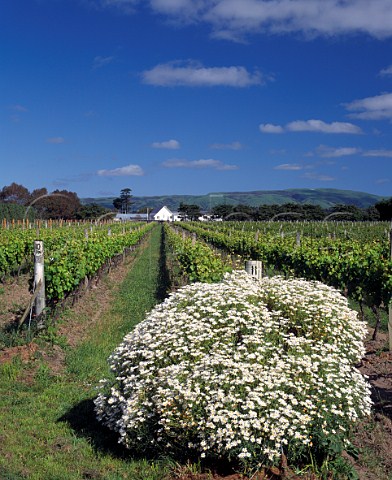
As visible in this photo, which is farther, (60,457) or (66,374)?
(66,374)

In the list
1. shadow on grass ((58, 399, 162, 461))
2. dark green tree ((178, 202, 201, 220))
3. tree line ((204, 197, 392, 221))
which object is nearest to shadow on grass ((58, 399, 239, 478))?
shadow on grass ((58, 399, 162, 461))

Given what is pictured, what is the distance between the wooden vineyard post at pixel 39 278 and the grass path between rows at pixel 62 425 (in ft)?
3.39

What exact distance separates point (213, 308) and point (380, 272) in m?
5.25

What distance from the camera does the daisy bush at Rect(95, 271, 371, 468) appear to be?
4.56m

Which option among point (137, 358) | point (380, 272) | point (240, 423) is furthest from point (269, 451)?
point (380, 272)

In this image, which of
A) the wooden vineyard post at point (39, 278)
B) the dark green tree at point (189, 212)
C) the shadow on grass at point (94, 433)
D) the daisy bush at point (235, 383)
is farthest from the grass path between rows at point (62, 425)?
the dark green tree at point (189, 212)

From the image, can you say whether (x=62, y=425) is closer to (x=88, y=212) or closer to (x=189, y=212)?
(x=88, y=212)

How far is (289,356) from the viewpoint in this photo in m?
5.21

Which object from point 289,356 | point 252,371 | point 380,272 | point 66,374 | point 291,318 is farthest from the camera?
point 380,272

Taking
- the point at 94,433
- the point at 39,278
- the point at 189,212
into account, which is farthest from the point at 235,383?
the point at 189,212

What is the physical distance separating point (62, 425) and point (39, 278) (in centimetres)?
465

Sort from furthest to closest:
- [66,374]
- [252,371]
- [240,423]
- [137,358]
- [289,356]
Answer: [66,374] < [137,358] < [289,356] < [252,371] < [240,423]

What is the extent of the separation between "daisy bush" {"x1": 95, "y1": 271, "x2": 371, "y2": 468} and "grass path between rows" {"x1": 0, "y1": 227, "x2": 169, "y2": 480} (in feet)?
0.80

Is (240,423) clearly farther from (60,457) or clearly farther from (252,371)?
(60,457)
